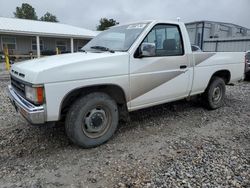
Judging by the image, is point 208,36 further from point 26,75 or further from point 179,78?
point 26,75

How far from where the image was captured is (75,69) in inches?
122

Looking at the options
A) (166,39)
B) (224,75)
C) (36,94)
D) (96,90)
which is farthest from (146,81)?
(224,75)

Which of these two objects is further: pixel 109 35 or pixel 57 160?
pixel 109 35

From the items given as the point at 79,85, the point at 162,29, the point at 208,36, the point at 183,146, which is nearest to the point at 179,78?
the point at 162,29

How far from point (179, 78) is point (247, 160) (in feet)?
6.22

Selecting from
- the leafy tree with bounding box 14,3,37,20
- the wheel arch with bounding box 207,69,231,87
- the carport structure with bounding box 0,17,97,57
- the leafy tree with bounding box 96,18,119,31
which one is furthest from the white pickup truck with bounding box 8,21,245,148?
the leafy tree with bounding box 14,3,37,20

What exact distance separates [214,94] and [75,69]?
3.92 meters

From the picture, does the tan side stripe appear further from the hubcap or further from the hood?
the hubcap

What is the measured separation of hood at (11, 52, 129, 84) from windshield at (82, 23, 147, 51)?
352 mm

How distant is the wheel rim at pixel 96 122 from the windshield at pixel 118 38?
3.67ft

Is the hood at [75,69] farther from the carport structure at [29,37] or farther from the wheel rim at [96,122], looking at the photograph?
the carport structure at [29,37]

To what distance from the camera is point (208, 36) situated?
1933 cm

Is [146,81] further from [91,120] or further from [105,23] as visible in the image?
[105,23]

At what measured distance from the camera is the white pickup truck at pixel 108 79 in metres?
3.00
